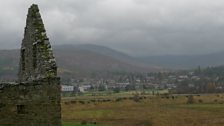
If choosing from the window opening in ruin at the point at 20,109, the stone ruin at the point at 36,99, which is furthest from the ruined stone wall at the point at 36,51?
the window opening in ruin at the point at 20,109

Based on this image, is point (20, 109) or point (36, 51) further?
point (36, 51)

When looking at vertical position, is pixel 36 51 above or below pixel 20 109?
above

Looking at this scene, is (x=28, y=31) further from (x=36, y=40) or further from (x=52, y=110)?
(x=52, y=110)

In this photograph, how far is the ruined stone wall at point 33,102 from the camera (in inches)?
549

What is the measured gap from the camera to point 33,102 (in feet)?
Result: 45.8

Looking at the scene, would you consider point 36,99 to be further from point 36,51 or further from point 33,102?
point 36,51

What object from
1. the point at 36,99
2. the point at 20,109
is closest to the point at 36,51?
the point at 36,99

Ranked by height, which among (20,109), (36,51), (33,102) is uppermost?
(36,51)

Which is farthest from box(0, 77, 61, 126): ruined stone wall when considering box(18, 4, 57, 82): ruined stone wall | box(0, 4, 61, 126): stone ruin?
box(18, 4, 57, 82): ruined stone wall

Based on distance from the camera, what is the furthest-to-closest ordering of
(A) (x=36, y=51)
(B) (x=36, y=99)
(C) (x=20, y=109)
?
(A) (x=36, y=51) < (C) (x=20, y=109) < (B) (x=36, y=99)

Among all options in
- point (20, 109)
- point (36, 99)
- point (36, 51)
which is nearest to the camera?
point (36, 99)

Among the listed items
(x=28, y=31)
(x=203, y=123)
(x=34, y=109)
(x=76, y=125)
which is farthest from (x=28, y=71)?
(x=203, y=123)

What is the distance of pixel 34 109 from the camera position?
13984 mm

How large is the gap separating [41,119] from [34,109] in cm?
38
